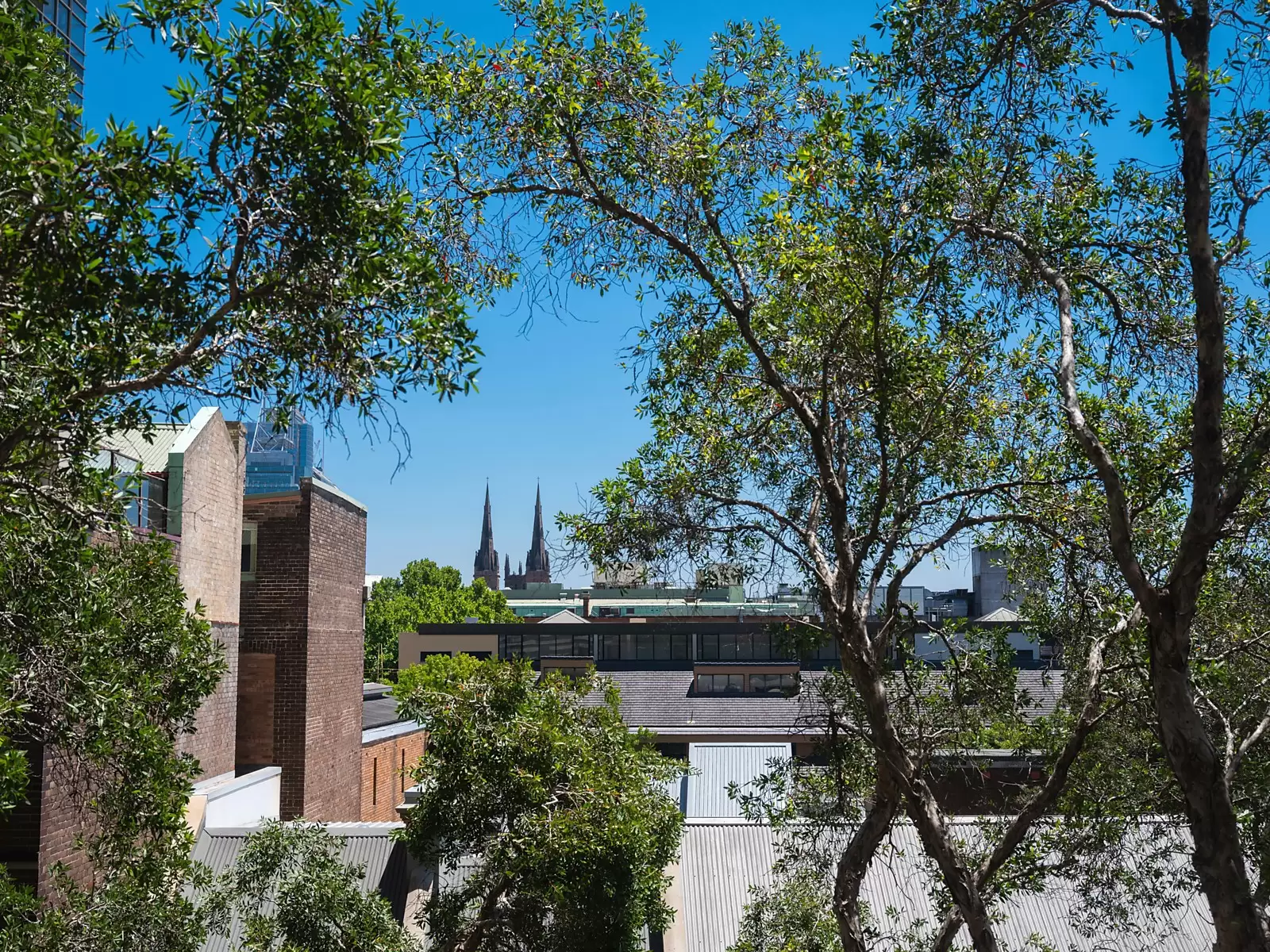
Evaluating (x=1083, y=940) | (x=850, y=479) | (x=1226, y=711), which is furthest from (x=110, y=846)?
(x=1083, y=940)

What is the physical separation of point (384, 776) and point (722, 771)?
12.7m

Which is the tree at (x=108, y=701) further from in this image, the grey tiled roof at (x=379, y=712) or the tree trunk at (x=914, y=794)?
the grey tiled roof at (x=379, y=712)

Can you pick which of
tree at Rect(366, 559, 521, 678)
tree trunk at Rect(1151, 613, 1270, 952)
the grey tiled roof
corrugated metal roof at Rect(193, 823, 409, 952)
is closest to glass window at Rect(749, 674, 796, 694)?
the grey tiled roof

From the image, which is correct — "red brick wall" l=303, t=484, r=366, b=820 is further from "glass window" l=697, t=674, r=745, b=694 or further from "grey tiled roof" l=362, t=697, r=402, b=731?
"glass window" l=697, t=674, r=745, b=694

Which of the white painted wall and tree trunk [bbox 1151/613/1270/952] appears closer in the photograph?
tree trunk [bbox 1151/613/1270/952]

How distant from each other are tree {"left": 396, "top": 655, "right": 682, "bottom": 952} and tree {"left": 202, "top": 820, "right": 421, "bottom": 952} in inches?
29.7

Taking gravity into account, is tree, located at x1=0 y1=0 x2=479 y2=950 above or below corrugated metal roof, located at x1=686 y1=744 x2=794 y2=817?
above

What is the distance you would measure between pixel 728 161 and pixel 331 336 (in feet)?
12.0

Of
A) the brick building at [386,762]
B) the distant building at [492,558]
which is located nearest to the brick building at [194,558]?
the brick building at [386,762]

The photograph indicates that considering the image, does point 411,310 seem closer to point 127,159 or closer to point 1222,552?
point 127,159

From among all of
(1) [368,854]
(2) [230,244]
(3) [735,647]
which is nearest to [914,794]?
(2) [230,244]

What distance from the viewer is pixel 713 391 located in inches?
366

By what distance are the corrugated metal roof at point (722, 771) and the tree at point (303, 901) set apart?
11.3m

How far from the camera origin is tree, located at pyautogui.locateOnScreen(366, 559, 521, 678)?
8669cm
